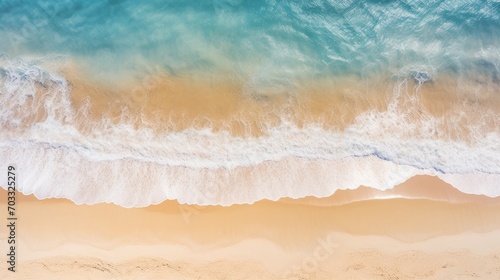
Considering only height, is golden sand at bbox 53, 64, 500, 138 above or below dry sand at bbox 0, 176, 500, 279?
above

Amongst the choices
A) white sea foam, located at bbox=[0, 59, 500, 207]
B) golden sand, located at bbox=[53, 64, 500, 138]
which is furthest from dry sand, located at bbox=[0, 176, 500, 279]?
golden sand, located at bbox=[53, 64, 500, 138]

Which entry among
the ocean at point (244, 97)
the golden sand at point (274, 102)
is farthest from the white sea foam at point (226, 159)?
the golden sand at point (274, 102)

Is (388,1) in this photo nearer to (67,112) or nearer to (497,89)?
(497,89)

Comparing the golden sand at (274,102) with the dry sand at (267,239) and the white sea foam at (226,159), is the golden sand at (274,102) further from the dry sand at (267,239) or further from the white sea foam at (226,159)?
the dry sand at (267,239)

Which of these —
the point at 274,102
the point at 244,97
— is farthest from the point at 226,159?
the point at 274,102

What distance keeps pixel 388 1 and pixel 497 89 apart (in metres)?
3.71

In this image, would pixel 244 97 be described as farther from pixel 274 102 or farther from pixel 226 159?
pixel 226 159

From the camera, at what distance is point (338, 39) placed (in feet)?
29.2

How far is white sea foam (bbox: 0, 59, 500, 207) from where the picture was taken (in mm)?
7352

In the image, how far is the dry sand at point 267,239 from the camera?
696cm

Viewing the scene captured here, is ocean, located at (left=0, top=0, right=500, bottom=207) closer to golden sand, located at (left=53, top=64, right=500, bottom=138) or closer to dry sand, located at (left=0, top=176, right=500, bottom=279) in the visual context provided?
golden sand, located at (left=53, top=64, right=500, bottom=138)

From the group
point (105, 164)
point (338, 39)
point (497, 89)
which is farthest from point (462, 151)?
point (105, 164)

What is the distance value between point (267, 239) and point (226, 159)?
2043 millimetres

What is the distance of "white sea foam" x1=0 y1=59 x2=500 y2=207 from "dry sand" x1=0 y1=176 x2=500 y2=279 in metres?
0.31
